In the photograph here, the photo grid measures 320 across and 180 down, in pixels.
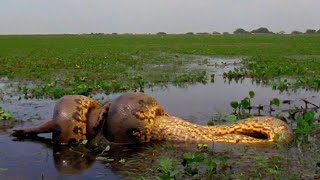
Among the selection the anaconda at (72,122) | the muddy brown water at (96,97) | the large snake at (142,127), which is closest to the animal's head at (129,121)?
the large snake at (142,127)

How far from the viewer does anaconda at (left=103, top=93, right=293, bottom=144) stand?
766 cm

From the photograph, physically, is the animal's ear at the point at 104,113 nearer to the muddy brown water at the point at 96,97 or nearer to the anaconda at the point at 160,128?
the anaconda at the point at 160,128

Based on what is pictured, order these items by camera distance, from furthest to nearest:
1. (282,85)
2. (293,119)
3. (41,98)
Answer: (282,85)
(41,98)
(293,119)

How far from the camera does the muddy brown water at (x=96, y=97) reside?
625 cm

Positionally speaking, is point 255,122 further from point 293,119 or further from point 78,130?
point 78,130

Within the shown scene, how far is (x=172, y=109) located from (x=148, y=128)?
341cm

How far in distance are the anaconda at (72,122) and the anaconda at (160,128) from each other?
0.26m

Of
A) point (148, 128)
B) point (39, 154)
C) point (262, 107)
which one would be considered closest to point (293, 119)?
point (262, 107)

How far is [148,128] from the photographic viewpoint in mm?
7793

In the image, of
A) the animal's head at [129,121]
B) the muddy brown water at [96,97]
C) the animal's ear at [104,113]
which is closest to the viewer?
the muddy brown water at [96,97]

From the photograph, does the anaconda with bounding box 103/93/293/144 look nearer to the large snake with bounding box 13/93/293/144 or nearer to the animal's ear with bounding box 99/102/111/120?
the large snake with bounding box 13/93/293/144

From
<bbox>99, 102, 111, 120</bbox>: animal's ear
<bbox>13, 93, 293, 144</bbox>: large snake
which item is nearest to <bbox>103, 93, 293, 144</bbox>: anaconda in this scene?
<bbox>13, 93, 293, 144</bbox>: large snake

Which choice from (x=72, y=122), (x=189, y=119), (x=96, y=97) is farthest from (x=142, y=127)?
(x=96, y=97)

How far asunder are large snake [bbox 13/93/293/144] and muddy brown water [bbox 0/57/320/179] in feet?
1.44
